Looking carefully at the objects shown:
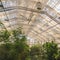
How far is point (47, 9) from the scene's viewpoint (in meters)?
9.87

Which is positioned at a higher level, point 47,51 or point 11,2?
point 11,2

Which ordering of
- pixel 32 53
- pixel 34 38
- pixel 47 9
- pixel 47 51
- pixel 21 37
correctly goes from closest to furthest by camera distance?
pixel 47 9
pixel 21 37
pixel 47 51
pixel 32 53
pixel 34 38

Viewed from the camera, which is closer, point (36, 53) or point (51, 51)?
point (51, 51)

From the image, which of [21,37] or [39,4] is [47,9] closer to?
[39,4]

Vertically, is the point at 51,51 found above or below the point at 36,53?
above

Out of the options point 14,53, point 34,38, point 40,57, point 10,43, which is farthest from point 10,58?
point 34,38

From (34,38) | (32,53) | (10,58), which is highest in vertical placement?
(10,58)

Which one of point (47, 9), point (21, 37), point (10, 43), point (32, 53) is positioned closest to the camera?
point (47, 9)

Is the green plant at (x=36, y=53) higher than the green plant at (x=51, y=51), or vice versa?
the green plant at (x=51, y=51)

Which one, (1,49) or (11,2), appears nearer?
(11,2)

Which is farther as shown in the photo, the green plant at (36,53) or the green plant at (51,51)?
the green plant at (36,53)

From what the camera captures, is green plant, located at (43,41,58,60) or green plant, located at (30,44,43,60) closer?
green plant, located at (43,41,58,60)

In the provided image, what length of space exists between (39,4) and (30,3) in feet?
1.27

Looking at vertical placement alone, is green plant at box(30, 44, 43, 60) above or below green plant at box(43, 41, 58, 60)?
below
